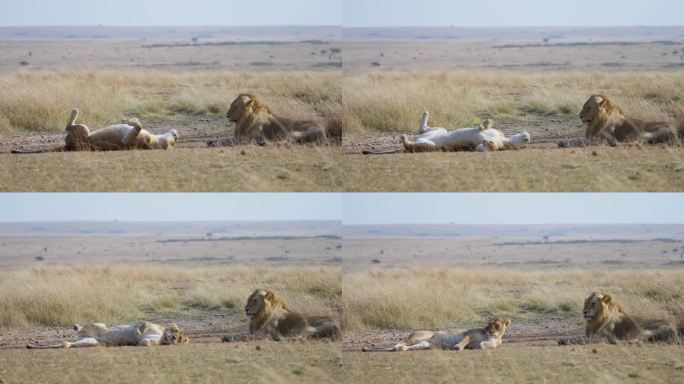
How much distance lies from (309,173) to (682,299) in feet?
19.2

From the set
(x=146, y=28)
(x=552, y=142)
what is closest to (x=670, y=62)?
(x=552, y=142)

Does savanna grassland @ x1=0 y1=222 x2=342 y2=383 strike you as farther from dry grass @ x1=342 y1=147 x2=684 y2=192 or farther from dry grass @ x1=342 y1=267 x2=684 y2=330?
dry grass @ x1=342 y1=147 x2=684 y2=192

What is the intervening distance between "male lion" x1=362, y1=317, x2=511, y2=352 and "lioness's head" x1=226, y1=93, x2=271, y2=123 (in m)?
3.38

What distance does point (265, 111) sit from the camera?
16344mm

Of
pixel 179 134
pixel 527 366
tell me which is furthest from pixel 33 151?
pixel 527 366

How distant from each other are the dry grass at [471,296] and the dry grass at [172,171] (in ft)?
5.53

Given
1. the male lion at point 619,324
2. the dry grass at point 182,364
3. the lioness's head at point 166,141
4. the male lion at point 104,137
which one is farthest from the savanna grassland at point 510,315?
the male lion at point 104,137

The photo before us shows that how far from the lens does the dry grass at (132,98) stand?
58.1ft

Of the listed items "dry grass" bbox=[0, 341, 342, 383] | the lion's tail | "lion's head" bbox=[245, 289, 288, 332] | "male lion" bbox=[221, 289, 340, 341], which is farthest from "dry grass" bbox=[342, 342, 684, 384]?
the lion's tail

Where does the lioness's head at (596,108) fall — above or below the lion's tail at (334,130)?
above

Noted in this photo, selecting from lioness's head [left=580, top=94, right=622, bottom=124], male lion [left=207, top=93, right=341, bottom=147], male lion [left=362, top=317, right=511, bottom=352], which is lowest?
male lion [left=362, top=317, right=511, bottom=352]

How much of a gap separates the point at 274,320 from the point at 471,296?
4.77 metres

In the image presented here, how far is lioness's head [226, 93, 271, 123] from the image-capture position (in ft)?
53.2

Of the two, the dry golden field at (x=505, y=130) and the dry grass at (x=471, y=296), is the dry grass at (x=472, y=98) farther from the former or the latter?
the dry grass at (x=471, y=296)
